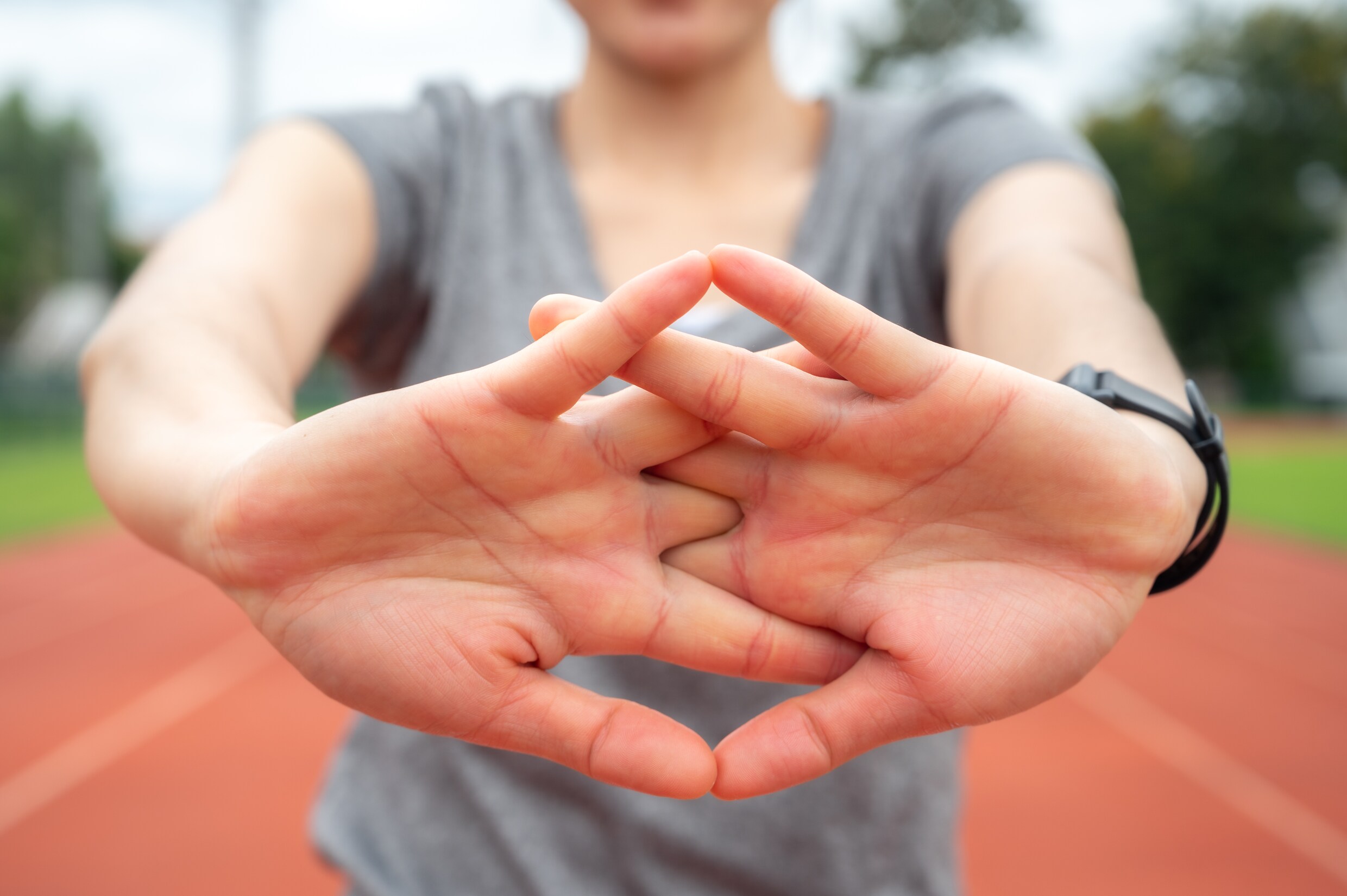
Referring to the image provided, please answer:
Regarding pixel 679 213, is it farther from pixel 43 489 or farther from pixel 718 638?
pixel 43 489

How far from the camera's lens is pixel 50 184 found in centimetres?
4691

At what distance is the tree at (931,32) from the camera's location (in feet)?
75.9

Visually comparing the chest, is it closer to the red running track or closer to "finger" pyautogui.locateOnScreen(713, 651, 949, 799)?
"finger" pyautogui.locateOnScreen(713, 651, 949, 799)

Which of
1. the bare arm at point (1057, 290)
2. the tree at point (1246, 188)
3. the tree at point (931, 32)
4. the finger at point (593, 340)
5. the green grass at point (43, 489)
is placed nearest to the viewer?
the finger at point (593, 340)

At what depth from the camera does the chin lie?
123 centimetres

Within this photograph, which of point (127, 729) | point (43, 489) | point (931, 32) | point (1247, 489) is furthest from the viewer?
point (931, 32)

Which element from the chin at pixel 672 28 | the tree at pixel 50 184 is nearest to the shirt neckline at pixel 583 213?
the chin at pixel 672 28

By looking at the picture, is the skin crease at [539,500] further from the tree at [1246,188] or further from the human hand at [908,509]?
the tree at [1246,188]

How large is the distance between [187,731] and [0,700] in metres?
1.28

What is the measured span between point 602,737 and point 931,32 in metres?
24.8

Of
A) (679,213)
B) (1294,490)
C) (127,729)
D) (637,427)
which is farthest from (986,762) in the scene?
(1294,490)

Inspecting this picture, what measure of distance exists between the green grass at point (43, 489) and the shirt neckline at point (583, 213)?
33.5 ft

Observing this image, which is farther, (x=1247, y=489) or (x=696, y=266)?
(x=1247, y=489)

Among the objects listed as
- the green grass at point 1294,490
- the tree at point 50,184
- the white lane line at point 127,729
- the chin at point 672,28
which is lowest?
the tree at point 50,184
